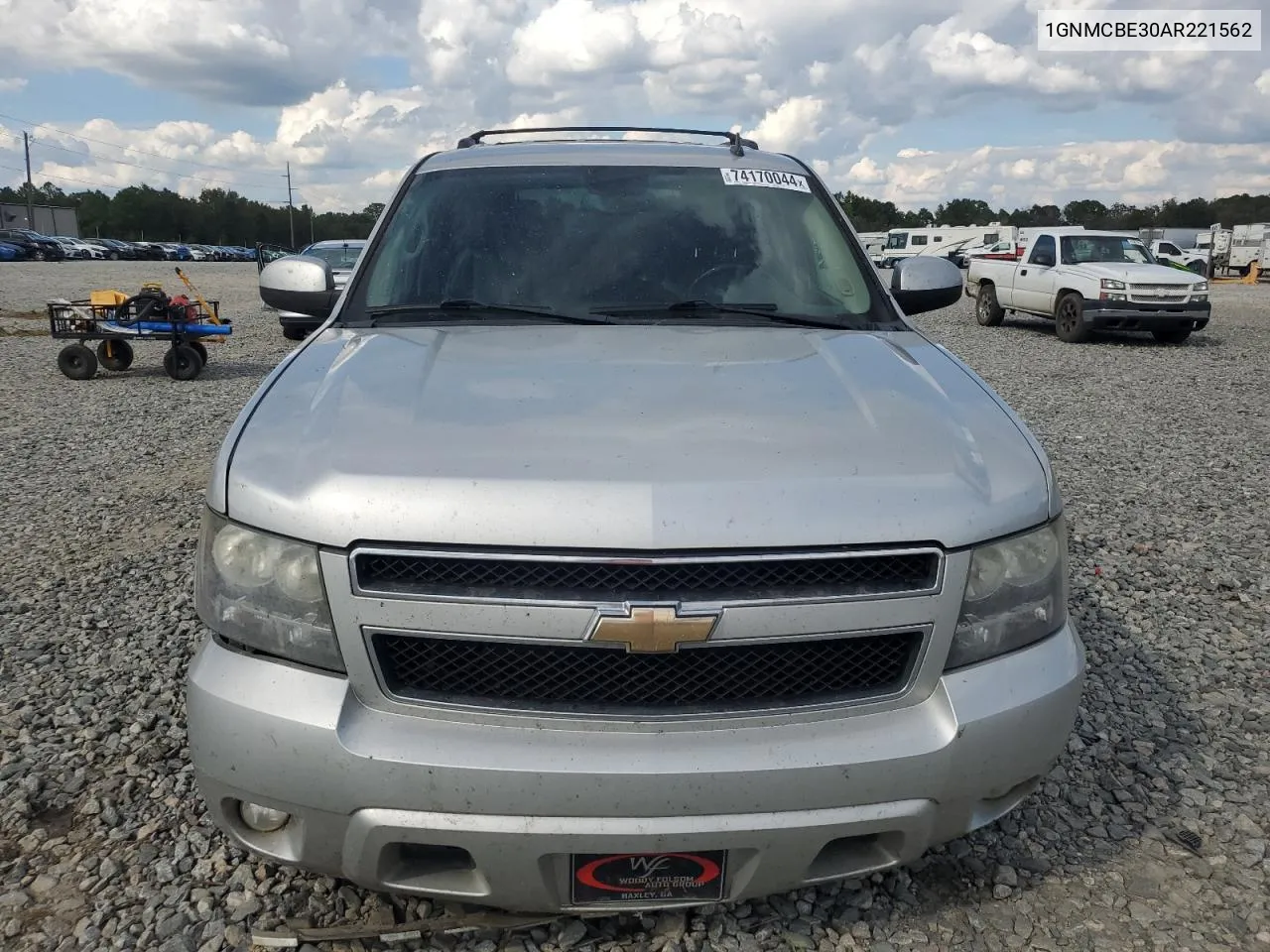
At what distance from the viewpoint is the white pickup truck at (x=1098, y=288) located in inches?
555

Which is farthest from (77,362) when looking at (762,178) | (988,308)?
(988,308)

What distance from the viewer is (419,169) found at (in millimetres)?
3486

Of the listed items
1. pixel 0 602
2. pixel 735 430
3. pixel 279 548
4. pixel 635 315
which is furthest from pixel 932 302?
pixel 0 602

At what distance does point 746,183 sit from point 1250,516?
4281 mm

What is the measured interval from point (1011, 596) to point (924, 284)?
72.1 inches

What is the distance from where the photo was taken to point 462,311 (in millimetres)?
2896

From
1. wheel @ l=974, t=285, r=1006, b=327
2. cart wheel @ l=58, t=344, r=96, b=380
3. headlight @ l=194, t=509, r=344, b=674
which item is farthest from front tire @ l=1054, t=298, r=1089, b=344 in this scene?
headlight @ l=194, t=509, r=344, b=674

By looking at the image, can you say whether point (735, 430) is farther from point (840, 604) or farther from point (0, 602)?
point (0, 602)

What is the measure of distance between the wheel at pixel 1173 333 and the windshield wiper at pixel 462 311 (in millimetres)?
14194

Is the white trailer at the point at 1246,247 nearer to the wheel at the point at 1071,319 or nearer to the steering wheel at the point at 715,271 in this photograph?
the wheel at the point at 1071,319

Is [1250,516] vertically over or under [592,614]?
under

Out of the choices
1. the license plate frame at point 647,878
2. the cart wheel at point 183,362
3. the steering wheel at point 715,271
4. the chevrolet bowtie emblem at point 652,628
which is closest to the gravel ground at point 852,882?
the license plate frame at point 647,878

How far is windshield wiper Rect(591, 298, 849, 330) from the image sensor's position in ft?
9.60

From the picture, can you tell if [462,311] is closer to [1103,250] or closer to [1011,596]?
[1011,596]
